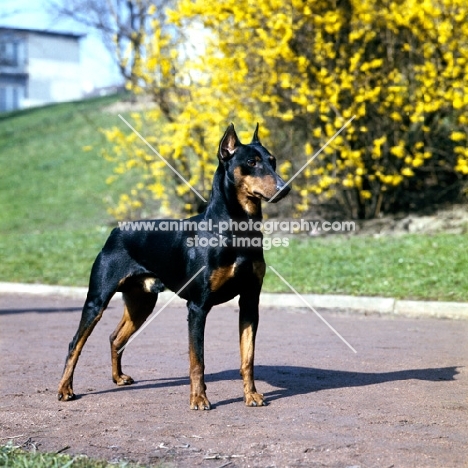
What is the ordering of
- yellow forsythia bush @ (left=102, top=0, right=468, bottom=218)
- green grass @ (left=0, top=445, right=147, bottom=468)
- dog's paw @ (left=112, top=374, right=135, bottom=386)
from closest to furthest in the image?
1. green grass @ (left=0, top=445, right=147, bottom=468)
2. dog's paw @ (left=112, top=374, right=135, bottom=386)
3. yellow forsythia bush @ (left=102, top=0, right=468, bottom=218)

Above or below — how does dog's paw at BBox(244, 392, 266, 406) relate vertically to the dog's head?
below

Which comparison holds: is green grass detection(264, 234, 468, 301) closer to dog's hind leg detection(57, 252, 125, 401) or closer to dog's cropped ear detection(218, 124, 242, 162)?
dog's hind leg detection(57, 252, 125, 401)

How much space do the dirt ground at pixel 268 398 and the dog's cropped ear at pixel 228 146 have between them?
1.71 m

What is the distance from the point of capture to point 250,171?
562 centimetres

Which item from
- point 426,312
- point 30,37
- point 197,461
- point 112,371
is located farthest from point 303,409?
point 30,37

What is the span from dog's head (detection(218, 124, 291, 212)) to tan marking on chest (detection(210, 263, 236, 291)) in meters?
0.42

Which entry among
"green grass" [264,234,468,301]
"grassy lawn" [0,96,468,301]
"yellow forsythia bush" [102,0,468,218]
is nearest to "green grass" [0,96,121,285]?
"grassy lawn" [0,96,468,301]

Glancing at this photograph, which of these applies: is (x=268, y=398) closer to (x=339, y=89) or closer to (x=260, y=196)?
(x=260, y=196)

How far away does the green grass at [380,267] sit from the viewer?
10820mm

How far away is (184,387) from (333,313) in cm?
438

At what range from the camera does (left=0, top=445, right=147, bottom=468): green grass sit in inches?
165

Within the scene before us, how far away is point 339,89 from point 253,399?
30.6 ft

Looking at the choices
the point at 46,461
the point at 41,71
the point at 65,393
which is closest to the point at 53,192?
the point at 65,393

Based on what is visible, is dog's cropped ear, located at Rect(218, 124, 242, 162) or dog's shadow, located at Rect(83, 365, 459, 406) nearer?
dog's cropped ear, located at Rect(218, 124, 242, 162)
